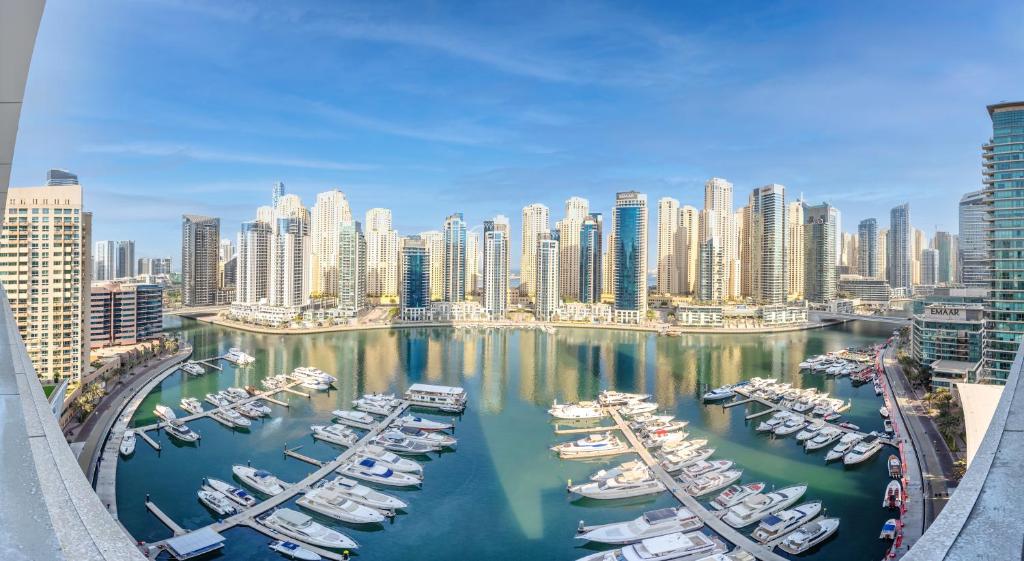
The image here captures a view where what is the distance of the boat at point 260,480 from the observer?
5121mm

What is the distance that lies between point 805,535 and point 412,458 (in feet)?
13.2

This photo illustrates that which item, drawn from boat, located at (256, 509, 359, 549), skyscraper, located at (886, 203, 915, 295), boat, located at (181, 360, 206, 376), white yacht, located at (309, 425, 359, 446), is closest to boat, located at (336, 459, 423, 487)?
white yacht, located at (309, 425, 359, 446)

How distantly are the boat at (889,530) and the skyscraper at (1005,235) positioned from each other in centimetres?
397

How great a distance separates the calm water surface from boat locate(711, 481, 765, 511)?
1.46 feet

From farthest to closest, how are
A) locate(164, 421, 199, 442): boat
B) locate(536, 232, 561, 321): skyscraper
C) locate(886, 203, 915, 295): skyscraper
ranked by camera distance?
1. locate(886, 203, 915, 295): skyscraper
2. locate(536, 232, 561, 321): skyscraper
3. locate(164, 421, 199, 442): boat

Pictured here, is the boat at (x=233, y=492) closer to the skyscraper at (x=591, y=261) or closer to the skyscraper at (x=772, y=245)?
the skyscraper at (x=591, y=261)

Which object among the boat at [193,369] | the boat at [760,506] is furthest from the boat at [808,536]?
the boat at [193,369]

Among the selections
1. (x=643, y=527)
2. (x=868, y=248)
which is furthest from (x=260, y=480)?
(x=868, y=248)

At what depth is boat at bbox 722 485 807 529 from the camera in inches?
179

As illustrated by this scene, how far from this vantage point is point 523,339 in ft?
53.5

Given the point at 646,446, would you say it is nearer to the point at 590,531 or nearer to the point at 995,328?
the point at 590,531

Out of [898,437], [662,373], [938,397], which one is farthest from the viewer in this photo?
[662,373]

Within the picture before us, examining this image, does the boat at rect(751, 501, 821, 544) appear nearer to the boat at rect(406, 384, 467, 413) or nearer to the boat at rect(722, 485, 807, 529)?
the boat at rect(722, 485, 807, 529)

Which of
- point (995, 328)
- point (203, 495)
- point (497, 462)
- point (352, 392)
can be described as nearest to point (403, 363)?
point (352, 392)
